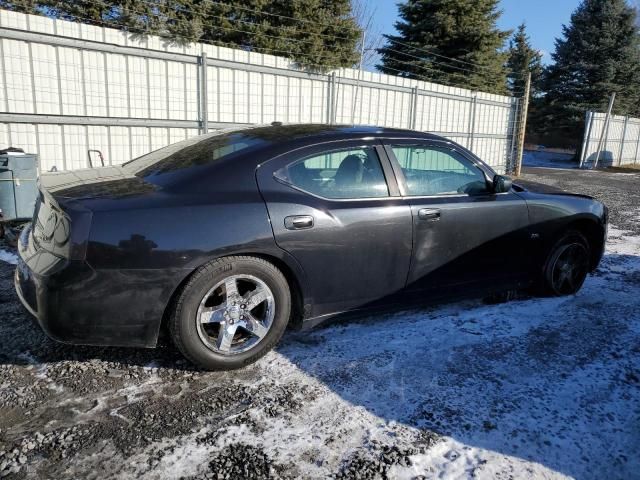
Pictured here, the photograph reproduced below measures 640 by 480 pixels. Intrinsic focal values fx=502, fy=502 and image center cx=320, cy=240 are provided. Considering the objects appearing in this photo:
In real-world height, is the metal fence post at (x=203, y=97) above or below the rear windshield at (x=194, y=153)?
above

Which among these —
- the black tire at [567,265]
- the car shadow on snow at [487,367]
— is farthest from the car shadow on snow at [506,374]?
the black tire at [567,265]

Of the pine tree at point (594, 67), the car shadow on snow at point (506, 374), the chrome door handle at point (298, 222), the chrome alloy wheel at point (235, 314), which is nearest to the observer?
the car shadow on snow at point (506, 374)

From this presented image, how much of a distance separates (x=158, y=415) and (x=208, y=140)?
201 centimetres

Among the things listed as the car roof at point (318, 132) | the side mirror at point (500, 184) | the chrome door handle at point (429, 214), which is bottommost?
the chrome door handle at point (429, 214)

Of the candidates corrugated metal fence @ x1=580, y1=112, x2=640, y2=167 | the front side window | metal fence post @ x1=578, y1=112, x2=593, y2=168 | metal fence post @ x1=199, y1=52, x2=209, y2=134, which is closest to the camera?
the front side window

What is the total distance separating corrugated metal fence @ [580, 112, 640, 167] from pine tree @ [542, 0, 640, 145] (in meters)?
4.02

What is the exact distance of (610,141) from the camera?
23.5m

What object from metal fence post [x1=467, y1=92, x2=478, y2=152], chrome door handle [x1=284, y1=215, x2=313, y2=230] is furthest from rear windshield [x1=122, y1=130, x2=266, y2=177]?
metal fence post [x1=467, y1=92, x2=478, y2=152]

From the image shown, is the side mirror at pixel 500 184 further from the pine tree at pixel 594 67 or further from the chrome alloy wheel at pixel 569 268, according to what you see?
the pine tree at pixel 594 67

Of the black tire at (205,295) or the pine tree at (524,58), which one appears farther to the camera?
the pine tree at (524,58)

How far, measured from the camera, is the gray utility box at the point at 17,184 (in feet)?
19.2

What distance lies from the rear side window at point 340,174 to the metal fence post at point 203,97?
553cm

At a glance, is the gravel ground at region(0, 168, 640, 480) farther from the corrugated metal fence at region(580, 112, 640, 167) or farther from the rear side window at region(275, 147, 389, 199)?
the corrugated metal fence at region(580, 112, 640, 167)

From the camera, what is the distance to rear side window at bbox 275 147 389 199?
3176 millimetres
